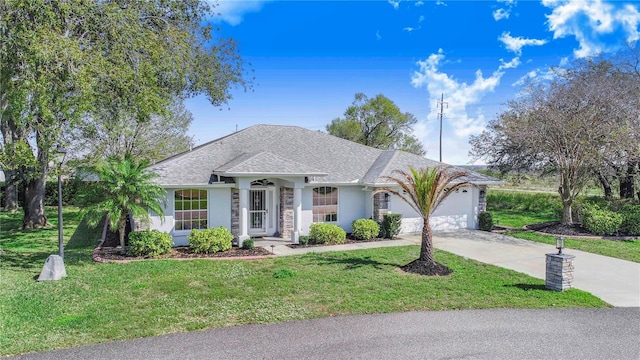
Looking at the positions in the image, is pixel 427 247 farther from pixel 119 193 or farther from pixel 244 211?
pixel 119 193

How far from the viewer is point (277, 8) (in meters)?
17.2

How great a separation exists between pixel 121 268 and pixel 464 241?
13126mm

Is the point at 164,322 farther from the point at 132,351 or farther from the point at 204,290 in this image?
the point at 204,290

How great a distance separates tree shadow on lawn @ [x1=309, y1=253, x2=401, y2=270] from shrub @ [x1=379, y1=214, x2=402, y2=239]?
13.3 ft

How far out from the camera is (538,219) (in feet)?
→ 80.2

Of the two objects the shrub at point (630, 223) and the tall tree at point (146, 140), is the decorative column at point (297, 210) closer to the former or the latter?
the tall tree at point (146, 140)

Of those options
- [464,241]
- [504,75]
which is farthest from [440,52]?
[464,241]

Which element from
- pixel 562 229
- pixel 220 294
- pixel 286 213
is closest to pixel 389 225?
pixel 286 213

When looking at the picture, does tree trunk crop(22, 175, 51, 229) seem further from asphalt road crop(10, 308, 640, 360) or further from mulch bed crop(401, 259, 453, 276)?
mulch bed crop(401, 259, 453, 276)

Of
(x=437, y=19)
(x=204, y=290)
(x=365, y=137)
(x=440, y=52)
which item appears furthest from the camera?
(x=365, y=137)

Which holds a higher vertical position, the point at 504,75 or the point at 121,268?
the point at 504,75

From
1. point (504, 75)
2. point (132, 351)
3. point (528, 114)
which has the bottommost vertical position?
point (132, 351)

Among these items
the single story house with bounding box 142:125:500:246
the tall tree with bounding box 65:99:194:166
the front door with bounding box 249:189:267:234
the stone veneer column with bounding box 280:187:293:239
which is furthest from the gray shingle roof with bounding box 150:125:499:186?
the tall tree with bounding box 65:99:194:166

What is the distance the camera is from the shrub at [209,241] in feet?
44.4
